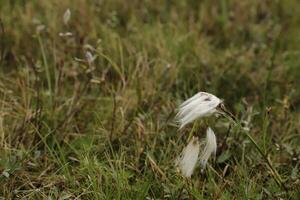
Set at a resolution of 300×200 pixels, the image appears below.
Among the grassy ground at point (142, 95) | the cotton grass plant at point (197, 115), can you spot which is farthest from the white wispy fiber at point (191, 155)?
the grassy ground at point (142, 95)

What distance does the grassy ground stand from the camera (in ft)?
7.11

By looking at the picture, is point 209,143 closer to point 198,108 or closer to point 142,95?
point 198,108

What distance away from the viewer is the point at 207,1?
3553 mm

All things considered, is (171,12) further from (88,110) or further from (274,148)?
(274,148)

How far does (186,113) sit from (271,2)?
2044 mm

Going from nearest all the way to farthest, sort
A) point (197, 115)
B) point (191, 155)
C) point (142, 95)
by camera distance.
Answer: point (197, 115)
point (191, 155)
point (142, 95)

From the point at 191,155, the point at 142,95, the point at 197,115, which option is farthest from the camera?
the point at 142,95

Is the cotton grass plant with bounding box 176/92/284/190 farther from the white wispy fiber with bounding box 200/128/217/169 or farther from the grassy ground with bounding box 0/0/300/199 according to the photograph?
the grassy ground with bounding box 0/0/300/199

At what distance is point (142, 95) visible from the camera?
267cm

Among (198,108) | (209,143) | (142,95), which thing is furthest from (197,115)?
(142,95)

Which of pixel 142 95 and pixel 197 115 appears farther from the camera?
pixel 142 95

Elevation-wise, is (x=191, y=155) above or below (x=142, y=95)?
above

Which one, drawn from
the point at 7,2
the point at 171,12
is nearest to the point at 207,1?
the point at 171,12

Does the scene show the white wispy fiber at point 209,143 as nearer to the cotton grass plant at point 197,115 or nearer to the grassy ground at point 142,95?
the cotton grass plant at point 197,115
